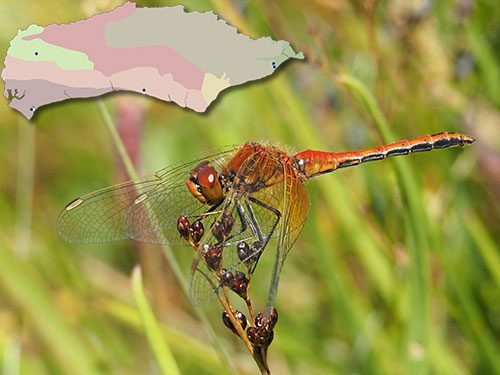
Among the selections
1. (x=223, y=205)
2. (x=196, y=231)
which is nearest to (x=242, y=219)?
(x=223, y=205)

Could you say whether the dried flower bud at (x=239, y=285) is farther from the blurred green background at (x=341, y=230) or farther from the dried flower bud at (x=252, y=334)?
the blurred green background at (x=341, y=230)

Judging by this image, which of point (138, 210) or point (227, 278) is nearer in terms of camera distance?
point (227, 278)

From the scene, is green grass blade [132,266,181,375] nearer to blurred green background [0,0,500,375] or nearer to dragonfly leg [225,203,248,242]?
dragonfly leg [225,203,248,242]

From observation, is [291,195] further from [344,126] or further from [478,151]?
[344,126]

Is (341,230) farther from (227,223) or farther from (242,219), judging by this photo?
(227,223)

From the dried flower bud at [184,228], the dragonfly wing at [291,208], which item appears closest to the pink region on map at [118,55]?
the dried flower bud at [184,228]

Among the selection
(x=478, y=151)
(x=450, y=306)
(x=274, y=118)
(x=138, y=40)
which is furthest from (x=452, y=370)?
(x=138, y=40)

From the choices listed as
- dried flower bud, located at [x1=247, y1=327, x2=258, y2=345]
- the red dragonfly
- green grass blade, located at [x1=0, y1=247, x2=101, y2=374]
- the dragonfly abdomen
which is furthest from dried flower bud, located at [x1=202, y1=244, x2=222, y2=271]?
green grass blade, located at [x1=0, y1=247, x2=101, y2=374]
